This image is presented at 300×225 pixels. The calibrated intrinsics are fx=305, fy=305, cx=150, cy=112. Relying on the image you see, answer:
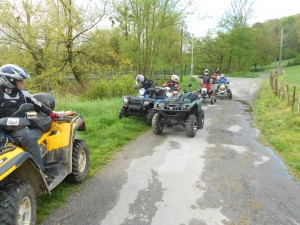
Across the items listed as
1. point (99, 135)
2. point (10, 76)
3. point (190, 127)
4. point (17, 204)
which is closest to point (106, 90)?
point (99, 135)

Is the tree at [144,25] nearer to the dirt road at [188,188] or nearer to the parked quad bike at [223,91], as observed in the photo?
the parked quad bike at [223,91]

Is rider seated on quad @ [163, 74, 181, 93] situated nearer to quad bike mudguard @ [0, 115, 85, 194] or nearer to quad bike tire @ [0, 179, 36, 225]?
quad bike mudguard @ [0, 115, 85, 194]

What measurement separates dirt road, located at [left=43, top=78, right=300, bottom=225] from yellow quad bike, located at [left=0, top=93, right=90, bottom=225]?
0.47 meters

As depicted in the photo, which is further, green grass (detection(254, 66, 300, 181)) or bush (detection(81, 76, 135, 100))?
bush (detection(81, 76, 135, 100))

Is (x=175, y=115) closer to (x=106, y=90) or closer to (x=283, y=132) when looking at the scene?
(x=283, y=132)

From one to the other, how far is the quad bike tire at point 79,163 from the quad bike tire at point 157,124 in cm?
352

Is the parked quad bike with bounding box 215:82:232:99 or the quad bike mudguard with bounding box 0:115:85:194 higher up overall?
the quad bike mudguard with bounding box 0:115:85:194

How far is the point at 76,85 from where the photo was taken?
18.8 m

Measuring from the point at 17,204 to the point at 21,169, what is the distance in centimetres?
57

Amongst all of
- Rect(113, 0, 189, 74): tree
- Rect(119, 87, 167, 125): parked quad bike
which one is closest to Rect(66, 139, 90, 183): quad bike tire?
Rect(119, 87, 167, 125): parked quad bike

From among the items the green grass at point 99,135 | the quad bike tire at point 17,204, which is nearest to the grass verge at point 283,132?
the green grass at point 99,135

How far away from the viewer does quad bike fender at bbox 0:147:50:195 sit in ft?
9.86

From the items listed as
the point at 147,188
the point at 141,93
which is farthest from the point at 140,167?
the point at 141,93

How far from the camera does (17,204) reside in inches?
122
